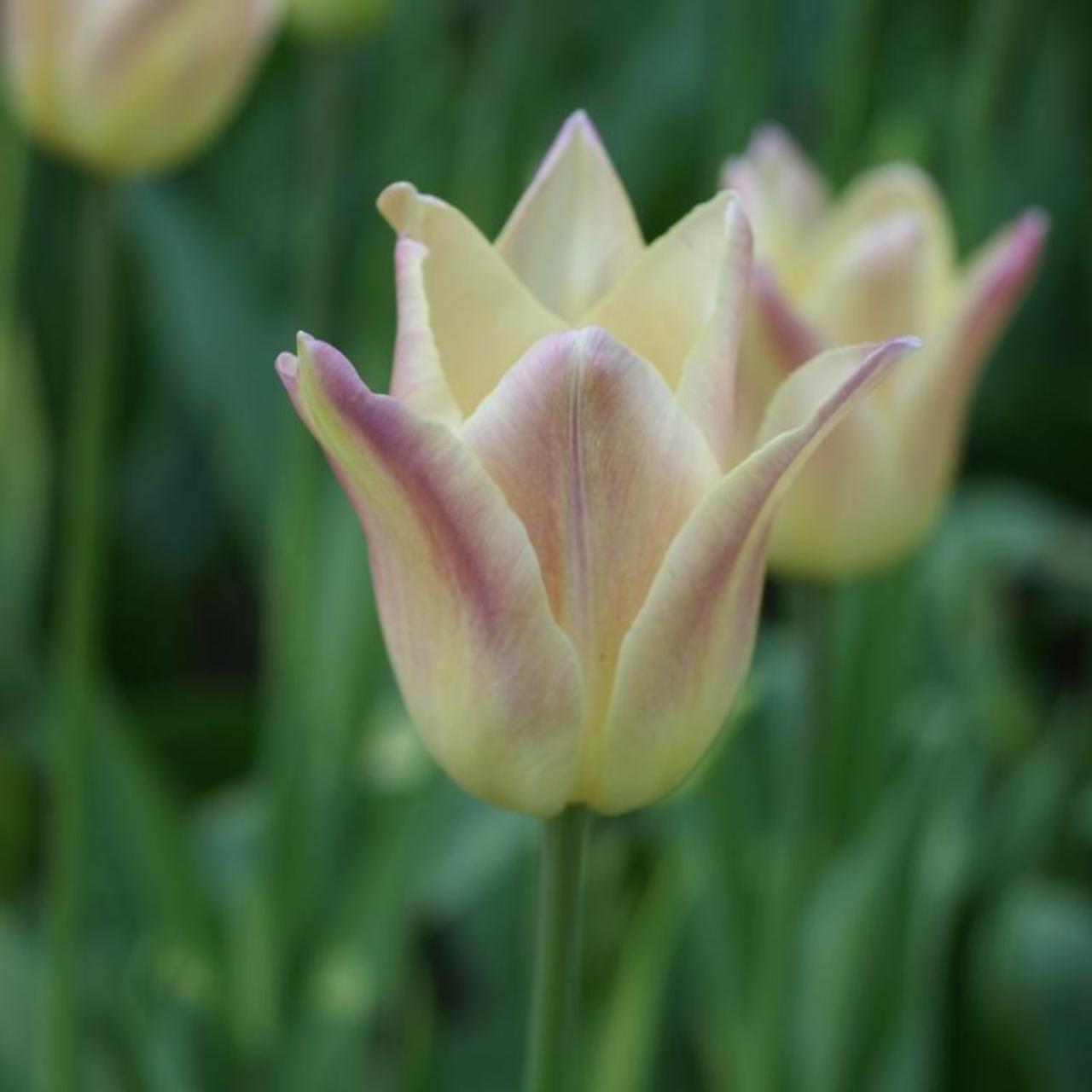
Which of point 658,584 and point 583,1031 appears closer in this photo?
point 658,584

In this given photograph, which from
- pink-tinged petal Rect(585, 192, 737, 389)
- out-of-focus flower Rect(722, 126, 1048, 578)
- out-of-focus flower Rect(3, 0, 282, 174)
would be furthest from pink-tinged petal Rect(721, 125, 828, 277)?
pink-tinged petal Rect(585, 192, 737, 389)

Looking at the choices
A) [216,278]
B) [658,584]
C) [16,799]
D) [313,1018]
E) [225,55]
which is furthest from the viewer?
[216,278]

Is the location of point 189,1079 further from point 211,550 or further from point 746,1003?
point 211,550

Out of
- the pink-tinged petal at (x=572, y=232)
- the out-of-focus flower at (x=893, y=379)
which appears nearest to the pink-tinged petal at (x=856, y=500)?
the out-of-focus flower at (x=893, y=379)

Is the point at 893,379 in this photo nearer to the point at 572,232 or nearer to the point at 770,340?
the point at 770,340

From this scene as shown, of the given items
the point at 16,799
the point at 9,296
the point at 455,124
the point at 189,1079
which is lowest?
the point at 189,1079

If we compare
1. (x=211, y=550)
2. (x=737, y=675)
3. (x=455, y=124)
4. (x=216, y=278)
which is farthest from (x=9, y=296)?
(x=737, y=675)

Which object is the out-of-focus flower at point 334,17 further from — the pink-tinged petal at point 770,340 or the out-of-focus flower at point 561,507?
the out-of-focus flower at point 561,507

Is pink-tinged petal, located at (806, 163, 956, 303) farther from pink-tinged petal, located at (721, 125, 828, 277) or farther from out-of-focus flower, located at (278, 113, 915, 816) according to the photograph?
out-of-focus flower, located at (278, 113, 915, 816)
